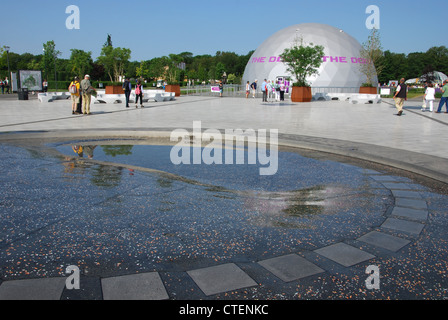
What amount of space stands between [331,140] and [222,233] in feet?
20.7

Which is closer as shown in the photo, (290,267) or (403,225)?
(290,267)

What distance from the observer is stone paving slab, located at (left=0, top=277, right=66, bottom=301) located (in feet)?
8.23

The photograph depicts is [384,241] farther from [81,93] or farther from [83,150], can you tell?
[81,93]

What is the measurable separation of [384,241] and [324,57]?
167ft

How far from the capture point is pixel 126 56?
80.6m

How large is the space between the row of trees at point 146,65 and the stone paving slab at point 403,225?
130 ft

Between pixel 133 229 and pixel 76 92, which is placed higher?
pixel 76 92

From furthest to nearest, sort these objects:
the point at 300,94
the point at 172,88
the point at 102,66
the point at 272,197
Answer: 1. the point at 102,66
2. the point at 172,88
3. the point at 300,94
4. the point at 272,197

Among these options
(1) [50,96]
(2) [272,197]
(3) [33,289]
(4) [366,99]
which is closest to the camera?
(3) [33,289]

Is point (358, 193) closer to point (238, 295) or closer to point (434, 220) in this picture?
point (434, 220)

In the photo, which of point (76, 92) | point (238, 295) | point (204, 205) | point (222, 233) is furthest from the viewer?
point (76, 92)

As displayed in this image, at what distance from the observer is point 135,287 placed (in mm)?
2664

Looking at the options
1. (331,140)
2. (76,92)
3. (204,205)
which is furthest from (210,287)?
(76,92)

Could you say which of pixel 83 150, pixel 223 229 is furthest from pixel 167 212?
pixel 83 150
